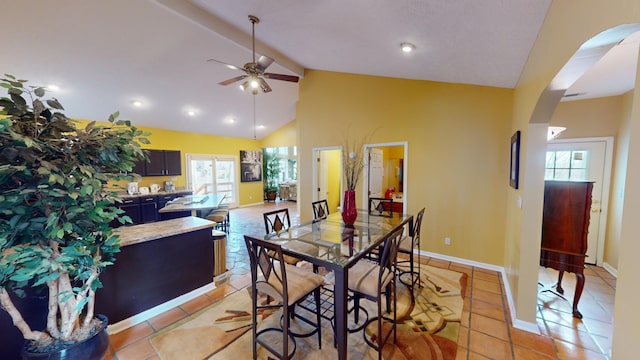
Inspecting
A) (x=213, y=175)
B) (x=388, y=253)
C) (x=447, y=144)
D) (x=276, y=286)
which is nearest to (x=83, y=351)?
(x=276, y=286)

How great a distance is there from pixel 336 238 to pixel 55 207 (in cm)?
201

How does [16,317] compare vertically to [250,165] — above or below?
below

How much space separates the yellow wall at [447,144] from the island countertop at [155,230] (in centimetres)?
291

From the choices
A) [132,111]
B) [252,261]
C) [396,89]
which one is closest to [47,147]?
[252,261]

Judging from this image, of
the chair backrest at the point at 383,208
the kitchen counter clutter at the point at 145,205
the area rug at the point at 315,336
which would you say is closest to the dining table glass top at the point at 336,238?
the chair backrest at the point at 383,208

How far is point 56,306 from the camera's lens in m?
1.52

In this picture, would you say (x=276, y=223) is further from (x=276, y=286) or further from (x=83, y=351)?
(x=83, y=351)

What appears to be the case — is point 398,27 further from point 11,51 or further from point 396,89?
point 11,51

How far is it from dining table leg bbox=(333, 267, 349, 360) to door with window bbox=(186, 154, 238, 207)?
6154 millimetres

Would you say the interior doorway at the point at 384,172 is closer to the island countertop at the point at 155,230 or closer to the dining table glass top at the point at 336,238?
the dining table glass top at the point at 336,238

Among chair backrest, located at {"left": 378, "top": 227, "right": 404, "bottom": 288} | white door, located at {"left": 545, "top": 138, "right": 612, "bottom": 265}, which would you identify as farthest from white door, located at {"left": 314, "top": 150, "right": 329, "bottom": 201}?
white door, located at {"left": 545, "top": 138, "right": 612, "bottom": 265}

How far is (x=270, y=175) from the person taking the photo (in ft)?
32.2

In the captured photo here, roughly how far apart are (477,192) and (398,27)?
2.59 metres

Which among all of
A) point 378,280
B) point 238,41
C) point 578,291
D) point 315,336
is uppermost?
point 238,41
